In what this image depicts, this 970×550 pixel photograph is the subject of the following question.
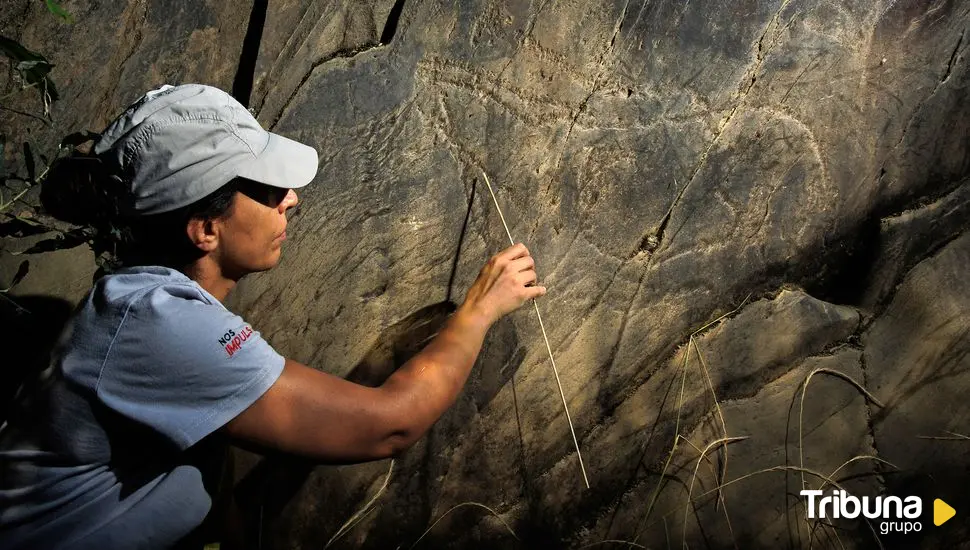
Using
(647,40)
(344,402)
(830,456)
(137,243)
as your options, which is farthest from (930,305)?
(137,243)

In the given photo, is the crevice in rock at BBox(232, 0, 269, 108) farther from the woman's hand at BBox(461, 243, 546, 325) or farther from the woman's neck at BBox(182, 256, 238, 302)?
the woman's hand at BBox(461, 243, 546, 325)

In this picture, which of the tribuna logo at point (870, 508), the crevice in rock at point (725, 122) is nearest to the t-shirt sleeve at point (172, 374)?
the crevice in rock at point (725, 122)

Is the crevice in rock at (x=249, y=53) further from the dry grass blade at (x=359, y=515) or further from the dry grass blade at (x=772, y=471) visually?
the dry grass blade at (x=772, y=471)

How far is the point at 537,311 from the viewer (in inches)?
96.7

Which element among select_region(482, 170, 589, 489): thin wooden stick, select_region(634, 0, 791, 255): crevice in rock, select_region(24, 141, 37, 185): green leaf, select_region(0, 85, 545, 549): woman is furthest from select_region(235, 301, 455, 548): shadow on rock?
select_region(24, 141, 37, 185): green leaf

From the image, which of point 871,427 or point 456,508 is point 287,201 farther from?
point 871,427

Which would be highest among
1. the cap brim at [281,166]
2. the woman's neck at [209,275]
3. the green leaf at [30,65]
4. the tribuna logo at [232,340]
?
the green leaf at [30,65]

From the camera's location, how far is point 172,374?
4.84 ft

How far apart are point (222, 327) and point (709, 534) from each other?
1.86 m

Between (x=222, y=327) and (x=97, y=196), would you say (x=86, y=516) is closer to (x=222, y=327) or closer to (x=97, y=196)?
(x=222, y=327)

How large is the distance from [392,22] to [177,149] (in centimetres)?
120

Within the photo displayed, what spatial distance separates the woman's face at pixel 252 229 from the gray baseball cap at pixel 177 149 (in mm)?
72

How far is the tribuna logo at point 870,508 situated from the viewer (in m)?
2.52

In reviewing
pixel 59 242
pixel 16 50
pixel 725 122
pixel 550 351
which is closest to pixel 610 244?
pixel 550 351
